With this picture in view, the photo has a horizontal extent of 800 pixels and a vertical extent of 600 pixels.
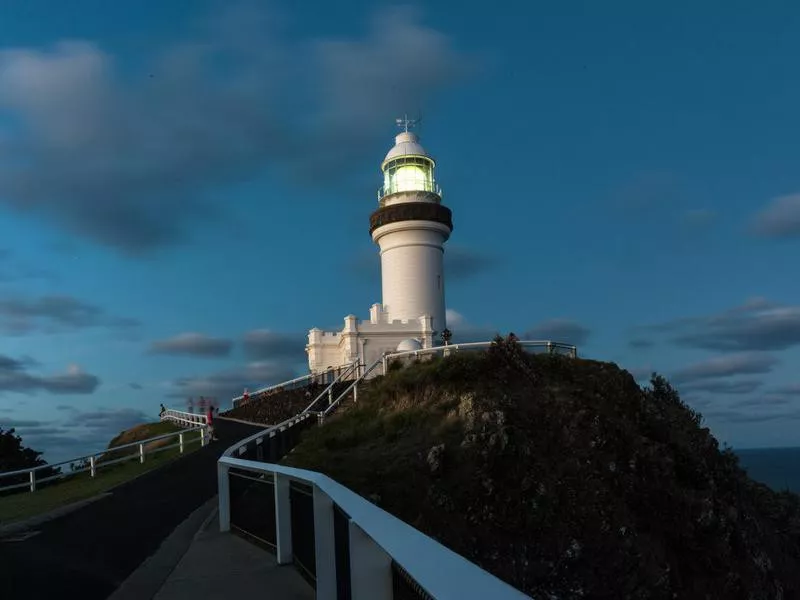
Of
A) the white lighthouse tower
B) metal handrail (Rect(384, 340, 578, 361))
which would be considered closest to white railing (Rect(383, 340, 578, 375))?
metal handrail (Rect(384, 340, 578, 361))

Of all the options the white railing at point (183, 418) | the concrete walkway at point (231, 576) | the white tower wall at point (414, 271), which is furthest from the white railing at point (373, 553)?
the white tower wall at point (414, 271)

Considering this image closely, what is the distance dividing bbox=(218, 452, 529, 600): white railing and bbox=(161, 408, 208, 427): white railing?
2676cm

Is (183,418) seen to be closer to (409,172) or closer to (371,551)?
(409,172)

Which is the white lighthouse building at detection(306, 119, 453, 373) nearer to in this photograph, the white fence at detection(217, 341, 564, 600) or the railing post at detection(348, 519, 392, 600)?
the white fence at detection(217, 341, 564, 600)

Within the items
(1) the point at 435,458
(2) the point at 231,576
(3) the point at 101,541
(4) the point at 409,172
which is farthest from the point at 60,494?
(4) the point at 409,172

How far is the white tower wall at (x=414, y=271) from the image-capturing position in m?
40.6

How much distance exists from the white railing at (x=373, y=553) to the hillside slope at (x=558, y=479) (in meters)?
7.38

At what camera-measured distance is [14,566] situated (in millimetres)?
7957

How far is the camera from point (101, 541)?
968cm

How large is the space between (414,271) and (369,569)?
3736 cm

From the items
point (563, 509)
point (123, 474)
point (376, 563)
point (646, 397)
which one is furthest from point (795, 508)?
point (376, 563)

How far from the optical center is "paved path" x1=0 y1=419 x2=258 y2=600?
7137 mm

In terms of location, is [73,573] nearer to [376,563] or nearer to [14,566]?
[14,566]

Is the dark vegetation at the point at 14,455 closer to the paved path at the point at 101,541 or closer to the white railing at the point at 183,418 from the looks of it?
the white railing at the point at 183,418
